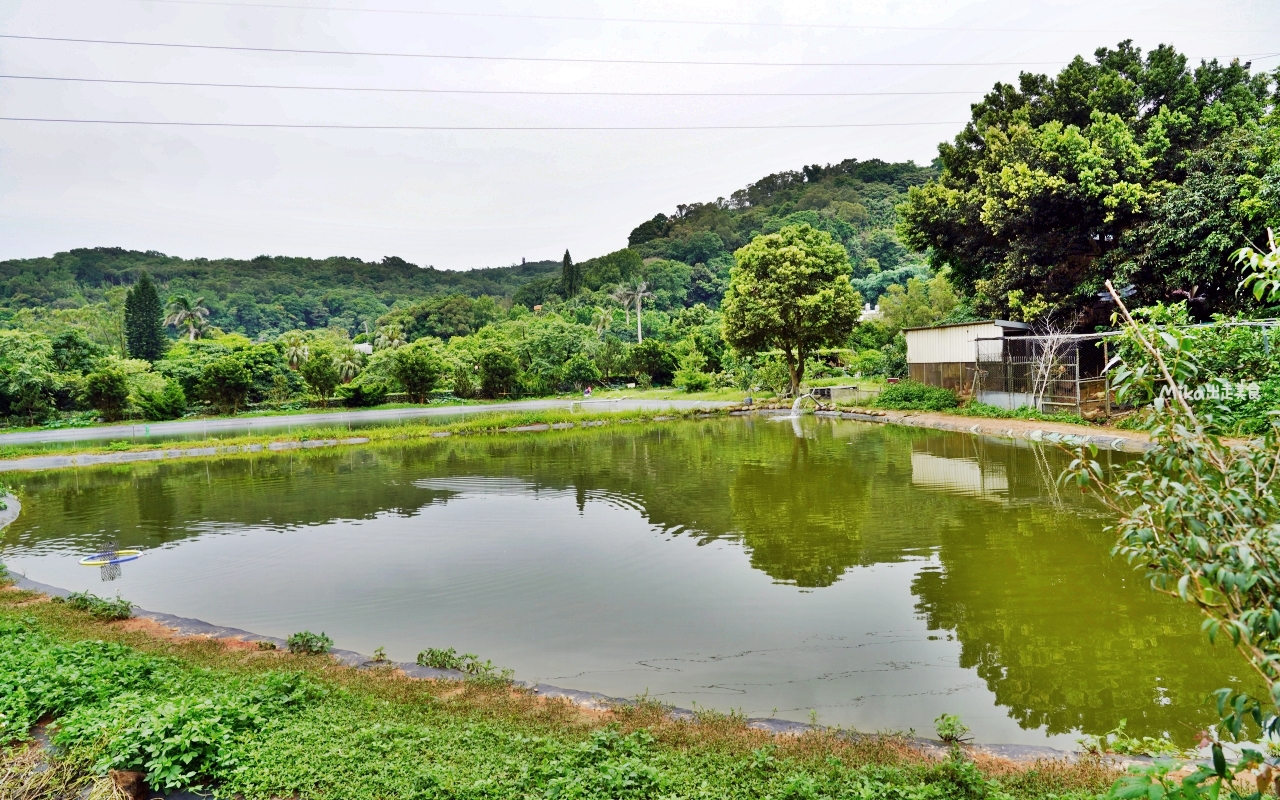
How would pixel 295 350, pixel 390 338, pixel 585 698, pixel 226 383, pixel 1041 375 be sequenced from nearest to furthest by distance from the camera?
pixel 585 698 < pixel 1041 375 < pixel 226 383 < pixel 295 350 < pixel 390 338

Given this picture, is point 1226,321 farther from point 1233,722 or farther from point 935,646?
point 1233,722

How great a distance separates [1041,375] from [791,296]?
1151 centimetres

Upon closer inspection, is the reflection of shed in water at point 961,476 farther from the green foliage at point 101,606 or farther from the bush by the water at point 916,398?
the green foliage at point 101,606

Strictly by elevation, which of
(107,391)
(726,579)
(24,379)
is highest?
(24,379)

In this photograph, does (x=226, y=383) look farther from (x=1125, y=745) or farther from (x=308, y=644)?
(x=1125, y=745)

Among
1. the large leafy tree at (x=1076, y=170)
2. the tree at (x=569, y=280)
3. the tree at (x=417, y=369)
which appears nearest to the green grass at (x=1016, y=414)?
the large leafy tree at (x=1076, y=170)

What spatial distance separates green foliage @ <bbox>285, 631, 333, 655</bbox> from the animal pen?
692 inches

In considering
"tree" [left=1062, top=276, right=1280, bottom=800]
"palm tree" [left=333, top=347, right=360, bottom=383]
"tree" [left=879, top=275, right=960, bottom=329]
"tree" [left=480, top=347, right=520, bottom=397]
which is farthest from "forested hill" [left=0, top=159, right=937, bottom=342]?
"tree" [left=1062, top=276, right=1280, bottom=800]

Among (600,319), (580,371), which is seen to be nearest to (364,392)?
(580,371)

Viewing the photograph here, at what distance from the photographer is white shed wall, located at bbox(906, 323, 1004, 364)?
22.4 metres

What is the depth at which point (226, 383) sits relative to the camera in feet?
127

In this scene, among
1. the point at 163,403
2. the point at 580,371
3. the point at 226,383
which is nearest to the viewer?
the point at 163,403

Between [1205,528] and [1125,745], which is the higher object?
[1205,528]

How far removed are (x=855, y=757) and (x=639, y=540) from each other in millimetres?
6197
